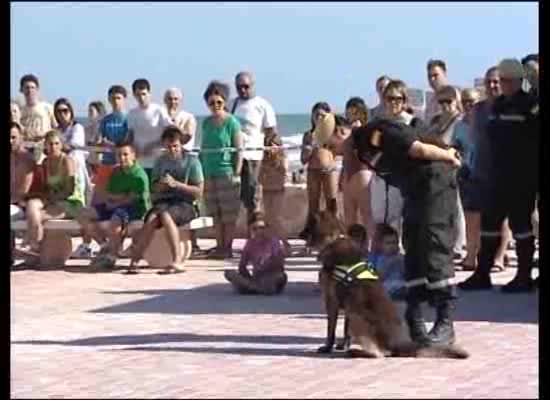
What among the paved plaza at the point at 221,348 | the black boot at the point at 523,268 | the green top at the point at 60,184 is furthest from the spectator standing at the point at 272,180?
the black boot at the point at 523,268

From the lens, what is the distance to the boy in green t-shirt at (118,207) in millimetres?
13469

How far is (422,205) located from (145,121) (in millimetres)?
6297

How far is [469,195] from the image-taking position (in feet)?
42.0

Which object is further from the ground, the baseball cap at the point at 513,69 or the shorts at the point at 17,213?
the baseball cap at the point at 513,69

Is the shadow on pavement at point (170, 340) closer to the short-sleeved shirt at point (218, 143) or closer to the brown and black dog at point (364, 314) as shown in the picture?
the brown and black dog at point (364, 314)

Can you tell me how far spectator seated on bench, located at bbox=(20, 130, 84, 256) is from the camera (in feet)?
44.9

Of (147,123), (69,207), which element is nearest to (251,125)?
(147,123)

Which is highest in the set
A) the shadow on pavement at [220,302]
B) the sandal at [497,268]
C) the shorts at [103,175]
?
the shorts at [103,175]

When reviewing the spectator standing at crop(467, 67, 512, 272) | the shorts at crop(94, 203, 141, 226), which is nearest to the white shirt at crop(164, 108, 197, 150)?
the shorts at crop(94, 203, 141, 226)

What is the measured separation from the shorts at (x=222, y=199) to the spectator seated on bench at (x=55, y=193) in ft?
4.47

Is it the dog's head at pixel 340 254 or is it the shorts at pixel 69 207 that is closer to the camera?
the dog's head at pixel 340 254

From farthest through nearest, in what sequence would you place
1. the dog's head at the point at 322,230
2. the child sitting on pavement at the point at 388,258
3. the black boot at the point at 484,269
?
the black boot at the point at 484,269 → the child sitting on pavement at the point at 388,258 → the dog's head at the point at 322,230

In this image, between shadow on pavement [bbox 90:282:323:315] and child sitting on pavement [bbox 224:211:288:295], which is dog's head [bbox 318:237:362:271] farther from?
child sitting on pavement [bbox 224:211:288:295]
